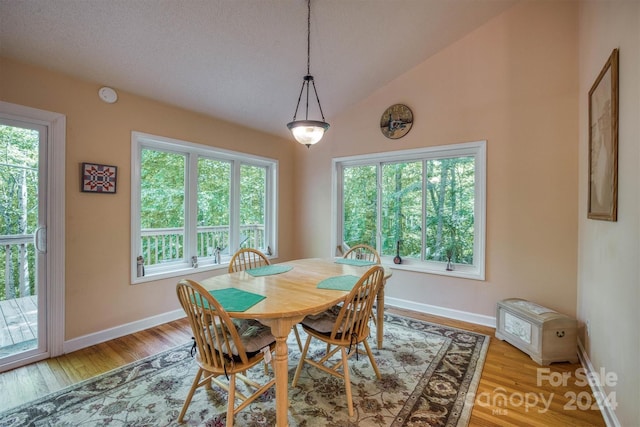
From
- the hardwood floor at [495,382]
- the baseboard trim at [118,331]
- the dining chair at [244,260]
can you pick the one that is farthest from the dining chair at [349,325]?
the baseboard trim at [118,331]

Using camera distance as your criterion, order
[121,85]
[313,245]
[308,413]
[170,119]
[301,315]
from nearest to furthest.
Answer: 1. [301,315]
2. [308,413]
3. [121,85]
4. [170,119]
5. [313,245]

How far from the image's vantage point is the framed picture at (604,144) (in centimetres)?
170

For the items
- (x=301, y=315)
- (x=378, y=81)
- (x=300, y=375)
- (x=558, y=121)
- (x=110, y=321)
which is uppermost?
(x=378, y=81)

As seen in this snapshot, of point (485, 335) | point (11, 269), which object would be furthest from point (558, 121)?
point (11, 269)

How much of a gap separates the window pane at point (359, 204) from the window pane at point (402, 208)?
0.55 feet

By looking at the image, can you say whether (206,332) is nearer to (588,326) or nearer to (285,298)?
(285,298)

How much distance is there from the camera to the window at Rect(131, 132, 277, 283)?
3049 millimetres

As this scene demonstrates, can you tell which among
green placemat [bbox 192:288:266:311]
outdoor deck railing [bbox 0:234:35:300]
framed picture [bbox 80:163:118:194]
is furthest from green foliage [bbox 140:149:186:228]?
green placemat [bbox 192:288:266:311]

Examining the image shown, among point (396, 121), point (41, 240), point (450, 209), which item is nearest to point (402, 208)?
point (450, 209)

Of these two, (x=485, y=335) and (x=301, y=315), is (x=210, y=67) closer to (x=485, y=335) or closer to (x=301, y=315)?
(x=301, y=315)

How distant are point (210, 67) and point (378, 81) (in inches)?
79.9

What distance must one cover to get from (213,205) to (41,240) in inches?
66.6

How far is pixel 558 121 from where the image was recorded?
273 centimetres

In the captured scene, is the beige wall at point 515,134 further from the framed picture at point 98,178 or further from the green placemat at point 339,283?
the framed picture at point 98,178
